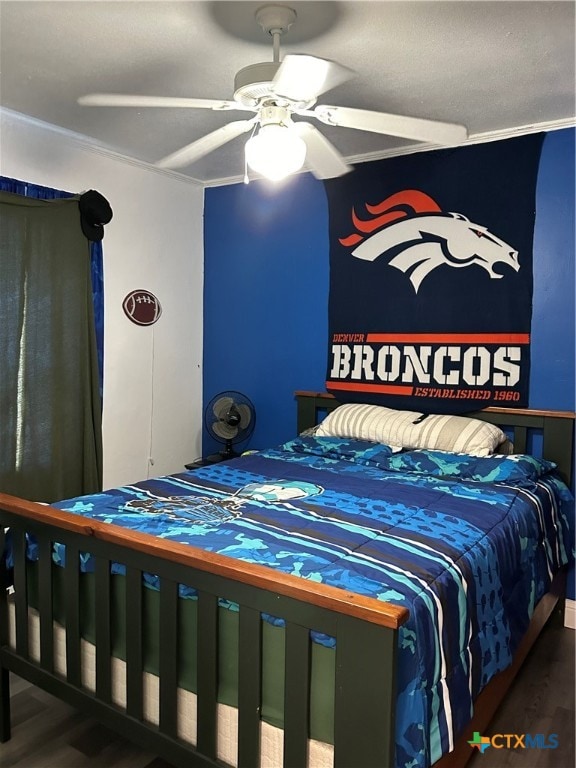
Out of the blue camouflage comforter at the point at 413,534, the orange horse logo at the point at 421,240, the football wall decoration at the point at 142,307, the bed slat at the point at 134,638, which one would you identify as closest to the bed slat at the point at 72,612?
the blue camouflage comforter at the point at 413,534

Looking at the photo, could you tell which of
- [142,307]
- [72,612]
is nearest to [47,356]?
[142,307]

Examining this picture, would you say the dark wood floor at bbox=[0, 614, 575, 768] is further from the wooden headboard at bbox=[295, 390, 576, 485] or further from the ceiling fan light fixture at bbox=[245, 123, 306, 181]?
the ceiling fan light fixture at bbox=[245, 123, 306, 181]

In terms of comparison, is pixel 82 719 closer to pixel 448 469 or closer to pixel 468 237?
pixel 448 469

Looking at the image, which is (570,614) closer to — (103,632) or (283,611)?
(283,611)

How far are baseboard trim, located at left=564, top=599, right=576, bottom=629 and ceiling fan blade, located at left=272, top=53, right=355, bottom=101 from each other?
2.65 metres

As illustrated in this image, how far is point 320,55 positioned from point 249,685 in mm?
2174

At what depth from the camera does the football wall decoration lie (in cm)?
366

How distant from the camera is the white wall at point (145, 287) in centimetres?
330

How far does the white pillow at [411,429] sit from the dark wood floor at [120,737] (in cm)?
101

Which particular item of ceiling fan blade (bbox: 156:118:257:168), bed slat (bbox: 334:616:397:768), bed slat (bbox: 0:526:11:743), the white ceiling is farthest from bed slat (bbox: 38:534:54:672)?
the white ceiling

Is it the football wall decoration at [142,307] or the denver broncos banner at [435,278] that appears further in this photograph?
the football wall decoration at [142,307]

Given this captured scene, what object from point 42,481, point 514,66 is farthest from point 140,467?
point 514,66

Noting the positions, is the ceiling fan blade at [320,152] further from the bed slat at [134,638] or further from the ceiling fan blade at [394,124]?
the bed slat at [134,638]

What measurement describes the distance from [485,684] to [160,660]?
3.29ft
